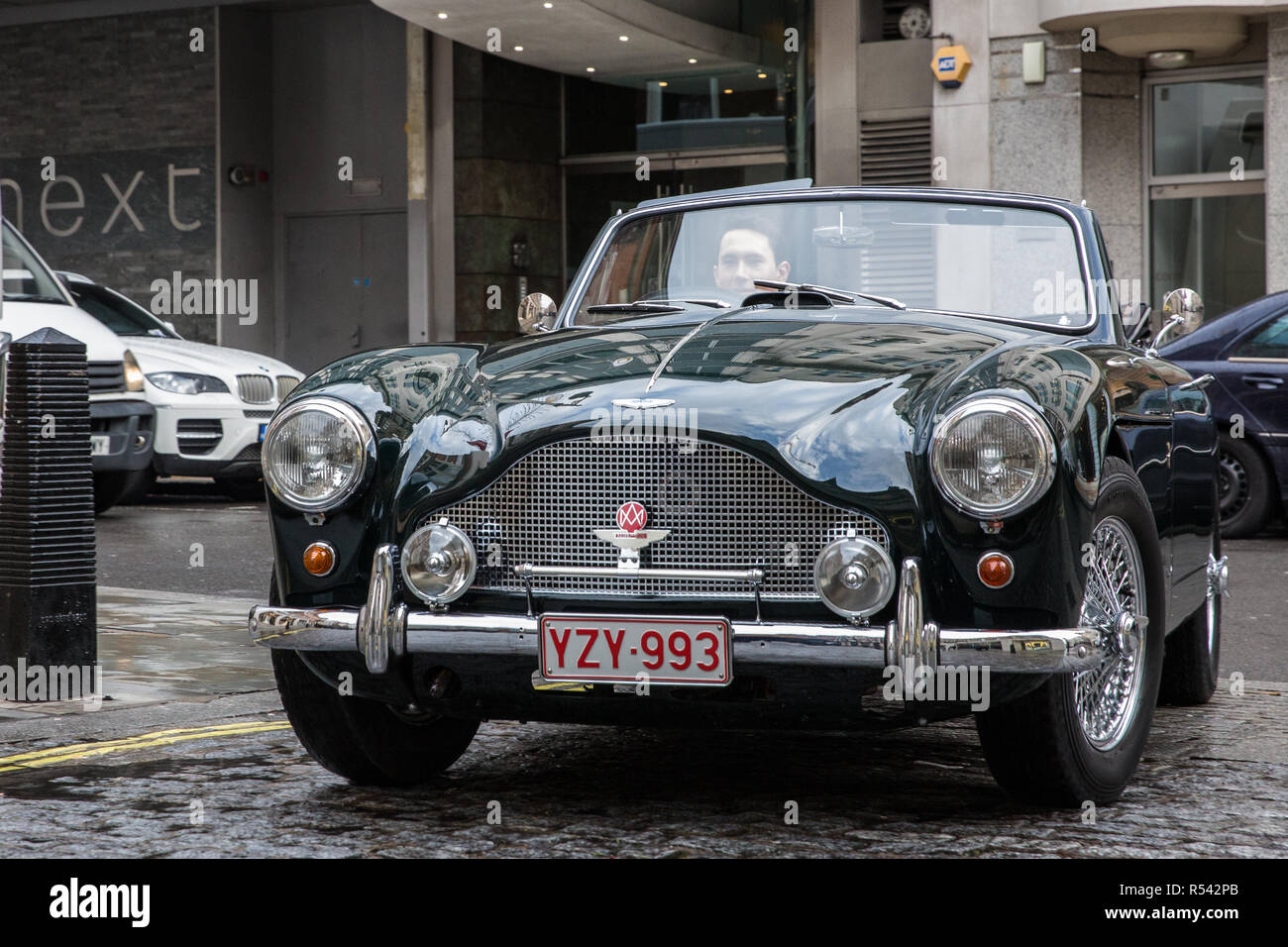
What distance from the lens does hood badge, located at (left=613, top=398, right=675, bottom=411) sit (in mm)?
4062

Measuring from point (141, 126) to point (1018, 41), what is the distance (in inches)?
517

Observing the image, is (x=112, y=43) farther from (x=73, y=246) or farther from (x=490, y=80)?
(x=490, y=80)

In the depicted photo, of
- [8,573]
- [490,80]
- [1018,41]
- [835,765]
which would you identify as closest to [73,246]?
[490,80]

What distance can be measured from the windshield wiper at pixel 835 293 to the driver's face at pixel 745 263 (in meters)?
0.10

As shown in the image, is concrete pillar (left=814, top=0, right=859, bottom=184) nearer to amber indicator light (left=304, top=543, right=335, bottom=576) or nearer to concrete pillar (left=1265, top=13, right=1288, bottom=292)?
concrete pillar (left=1265, top=13, right=1288, bottom=292)

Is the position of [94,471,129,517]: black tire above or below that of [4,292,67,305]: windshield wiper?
below

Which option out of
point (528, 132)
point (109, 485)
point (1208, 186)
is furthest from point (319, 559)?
point (528, 132)

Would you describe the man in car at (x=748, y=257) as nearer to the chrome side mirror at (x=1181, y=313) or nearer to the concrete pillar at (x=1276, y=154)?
the chrome side mirror at (x=1181, y=313)

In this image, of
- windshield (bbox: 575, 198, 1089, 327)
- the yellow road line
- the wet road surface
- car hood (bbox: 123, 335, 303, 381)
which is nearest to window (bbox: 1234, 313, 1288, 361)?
the wet road surface

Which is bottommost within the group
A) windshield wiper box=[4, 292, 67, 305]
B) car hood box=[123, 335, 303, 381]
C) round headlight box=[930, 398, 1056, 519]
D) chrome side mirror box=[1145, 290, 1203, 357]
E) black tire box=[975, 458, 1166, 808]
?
black tire box=[975, 458, 1166, 808]

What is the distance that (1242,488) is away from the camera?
37.0 feet

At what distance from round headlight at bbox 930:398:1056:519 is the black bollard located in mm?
3183

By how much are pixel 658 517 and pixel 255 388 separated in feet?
34.1

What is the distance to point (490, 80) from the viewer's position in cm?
2286
